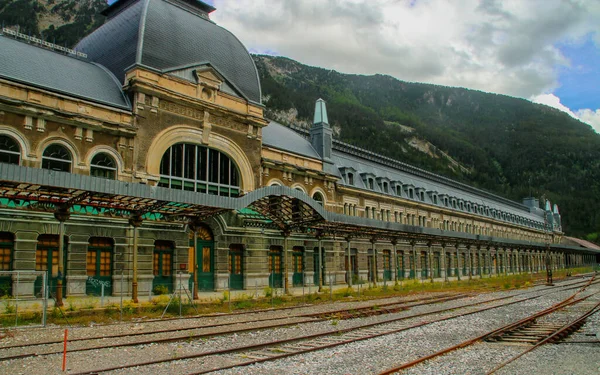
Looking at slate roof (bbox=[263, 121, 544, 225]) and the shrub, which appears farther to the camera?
slate roof (bbox=[263, 121, 544, 225])

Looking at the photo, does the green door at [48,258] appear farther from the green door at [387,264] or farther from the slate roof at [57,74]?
the green door at [387,264]

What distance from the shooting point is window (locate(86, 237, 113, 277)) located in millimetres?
25750

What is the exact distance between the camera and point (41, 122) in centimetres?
2395

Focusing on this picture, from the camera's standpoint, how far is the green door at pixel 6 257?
2273cm

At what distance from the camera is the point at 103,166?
26.3 m

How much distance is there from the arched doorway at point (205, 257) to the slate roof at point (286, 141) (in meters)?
8.24

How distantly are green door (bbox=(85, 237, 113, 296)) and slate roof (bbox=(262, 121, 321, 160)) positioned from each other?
45.4 feet

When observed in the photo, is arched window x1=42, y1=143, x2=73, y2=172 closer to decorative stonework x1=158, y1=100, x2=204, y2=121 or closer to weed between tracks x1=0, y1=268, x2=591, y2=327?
decorative stonework x1=158, y1=100, x2=204, y2=121

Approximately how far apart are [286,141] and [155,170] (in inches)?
574

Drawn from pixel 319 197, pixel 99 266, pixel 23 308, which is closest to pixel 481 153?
pixel 319 197

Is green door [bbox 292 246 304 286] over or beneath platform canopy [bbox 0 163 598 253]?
beneath

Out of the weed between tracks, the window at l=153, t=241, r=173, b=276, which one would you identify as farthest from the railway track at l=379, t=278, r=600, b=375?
the window at l=153, t=241, r=173, b=276

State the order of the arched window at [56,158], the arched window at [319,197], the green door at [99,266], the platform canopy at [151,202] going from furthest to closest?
the arched window at [319,197]
the green door at [99,266]
the arched window at [56,158]
the platform canopy at [151,202]

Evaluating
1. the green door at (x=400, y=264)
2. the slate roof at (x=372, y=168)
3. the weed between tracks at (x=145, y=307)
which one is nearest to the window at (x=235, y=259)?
the weed between tracks at (x=145, y=307)
